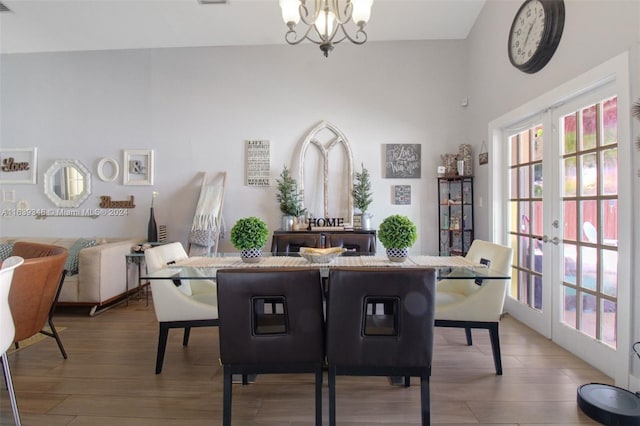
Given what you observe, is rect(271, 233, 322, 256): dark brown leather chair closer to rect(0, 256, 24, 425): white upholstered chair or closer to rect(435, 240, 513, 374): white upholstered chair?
rect(435, 240, 513, 374): white upholstered chair

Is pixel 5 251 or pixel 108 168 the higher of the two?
pixel 108 168

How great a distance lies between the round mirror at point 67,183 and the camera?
442 cm

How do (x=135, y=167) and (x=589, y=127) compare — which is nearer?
(x=589, y=127)

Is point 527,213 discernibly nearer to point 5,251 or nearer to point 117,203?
point 117,203

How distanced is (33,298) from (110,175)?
2733 mm

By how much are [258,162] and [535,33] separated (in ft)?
10.3

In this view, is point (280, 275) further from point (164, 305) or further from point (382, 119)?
point (382, 119)

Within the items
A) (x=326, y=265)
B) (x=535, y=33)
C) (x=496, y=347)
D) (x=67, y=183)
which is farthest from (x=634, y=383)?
(x=67, y=183)

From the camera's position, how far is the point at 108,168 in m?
4.41

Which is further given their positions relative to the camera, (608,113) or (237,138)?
(237,138)

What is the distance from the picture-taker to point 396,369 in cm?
149

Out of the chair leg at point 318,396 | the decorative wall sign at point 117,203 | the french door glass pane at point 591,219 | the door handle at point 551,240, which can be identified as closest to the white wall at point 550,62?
the french door glass pane at point 591,219

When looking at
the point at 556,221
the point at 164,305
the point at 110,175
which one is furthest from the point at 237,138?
the point at 556,221

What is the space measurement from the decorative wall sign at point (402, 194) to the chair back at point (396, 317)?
285cm
